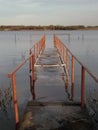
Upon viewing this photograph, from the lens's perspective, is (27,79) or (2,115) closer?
(2,115)

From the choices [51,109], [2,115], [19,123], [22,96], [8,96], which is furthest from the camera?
[22,96]

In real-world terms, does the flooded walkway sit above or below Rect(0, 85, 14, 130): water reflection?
above

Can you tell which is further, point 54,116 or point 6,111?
point 6,111

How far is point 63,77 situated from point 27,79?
9.86 feet

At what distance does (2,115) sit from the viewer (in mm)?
8898

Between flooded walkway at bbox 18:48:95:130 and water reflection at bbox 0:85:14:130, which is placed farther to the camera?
water reflection at bbox 0:85:14:130

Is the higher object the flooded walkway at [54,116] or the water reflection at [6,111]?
the flooded walkway at [54,116]

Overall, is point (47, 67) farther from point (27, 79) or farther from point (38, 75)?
point (38, 75)

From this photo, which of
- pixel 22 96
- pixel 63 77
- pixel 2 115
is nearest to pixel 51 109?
pixel 2 115

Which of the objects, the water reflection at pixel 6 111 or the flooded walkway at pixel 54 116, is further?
the water reflection at pixel 6 111

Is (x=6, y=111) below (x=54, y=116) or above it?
below

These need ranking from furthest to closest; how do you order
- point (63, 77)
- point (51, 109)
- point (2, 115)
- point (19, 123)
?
1. point (63, 77)
2. point (2, 115)
3. point (51, 109)
4. point (19, 123)

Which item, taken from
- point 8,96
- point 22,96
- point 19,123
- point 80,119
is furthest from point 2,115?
point 80,119

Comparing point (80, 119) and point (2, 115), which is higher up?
point (80, 119)
